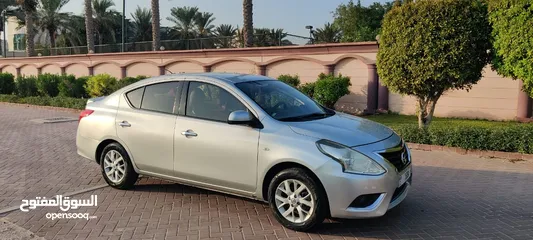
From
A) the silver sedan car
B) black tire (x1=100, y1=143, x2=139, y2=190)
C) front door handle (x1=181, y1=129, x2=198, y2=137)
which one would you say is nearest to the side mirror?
the silver sedan car

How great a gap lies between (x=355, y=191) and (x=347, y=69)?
11319mm

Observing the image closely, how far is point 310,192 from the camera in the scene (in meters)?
4.48

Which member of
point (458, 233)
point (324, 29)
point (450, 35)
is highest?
point (324, 29)

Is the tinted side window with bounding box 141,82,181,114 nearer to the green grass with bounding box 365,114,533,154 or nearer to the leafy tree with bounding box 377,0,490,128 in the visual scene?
the leafy tree with bounding box 377,0,490,128

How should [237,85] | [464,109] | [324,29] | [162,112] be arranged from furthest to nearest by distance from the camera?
1. [324,29]
2. [464,109]
3. [162,112]
4. [237,85]

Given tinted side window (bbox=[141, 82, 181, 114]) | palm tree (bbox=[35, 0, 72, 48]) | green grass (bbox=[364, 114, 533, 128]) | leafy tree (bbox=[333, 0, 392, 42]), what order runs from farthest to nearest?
palm tree (bbox=[35, 0, 72, 48])
leafy tree (bbox=[333, 0, 392, 42])
green grass (bbox=[364, 114, 533, 128])
tinted side window (bbox=[141, 82, 181, 114])

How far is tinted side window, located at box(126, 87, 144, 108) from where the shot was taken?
5984mm

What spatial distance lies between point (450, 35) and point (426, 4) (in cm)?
80

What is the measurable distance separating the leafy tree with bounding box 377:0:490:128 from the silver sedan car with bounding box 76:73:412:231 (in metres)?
4.10

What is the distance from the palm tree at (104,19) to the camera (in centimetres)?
4334

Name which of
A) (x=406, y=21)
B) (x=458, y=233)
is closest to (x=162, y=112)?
(x=458, y=233)

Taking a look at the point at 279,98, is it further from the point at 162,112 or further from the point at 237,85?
the point at 162,112

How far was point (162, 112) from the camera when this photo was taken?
18.6 feet

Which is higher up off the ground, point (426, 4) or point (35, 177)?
point (426, 4)
